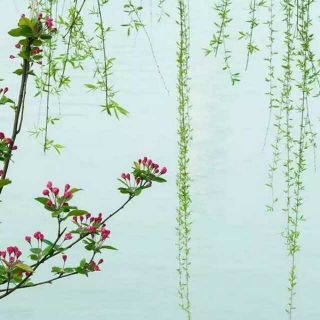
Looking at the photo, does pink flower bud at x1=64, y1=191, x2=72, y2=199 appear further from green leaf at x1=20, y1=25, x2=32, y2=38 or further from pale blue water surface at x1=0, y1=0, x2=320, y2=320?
pale blue water surface at x1=0, y1=0, x2=320, y2=320

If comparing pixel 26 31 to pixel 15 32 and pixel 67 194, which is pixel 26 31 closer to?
pixel 15 32

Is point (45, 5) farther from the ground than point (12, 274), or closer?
farther from the ground

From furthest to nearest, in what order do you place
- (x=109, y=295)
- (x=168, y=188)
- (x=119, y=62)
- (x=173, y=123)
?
(x=119, y=62), (x=173, y=123), (x=168, y=188), (x=109, y=295)

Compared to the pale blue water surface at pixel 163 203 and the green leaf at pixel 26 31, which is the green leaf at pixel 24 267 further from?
the pale blue water surface at pixel 163 203

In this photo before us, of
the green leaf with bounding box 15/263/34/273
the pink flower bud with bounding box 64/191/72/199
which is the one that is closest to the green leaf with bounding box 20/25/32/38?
the pink flower bud with bounding box 64/191/72/199

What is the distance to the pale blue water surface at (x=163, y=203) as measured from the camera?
13.2ft

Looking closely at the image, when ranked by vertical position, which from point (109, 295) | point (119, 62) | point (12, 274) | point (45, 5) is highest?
point (119, 62)

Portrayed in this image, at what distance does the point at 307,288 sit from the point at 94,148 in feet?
7.23

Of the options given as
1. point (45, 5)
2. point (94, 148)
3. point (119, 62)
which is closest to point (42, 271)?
point (94, 148)

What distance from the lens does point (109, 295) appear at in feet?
13.2

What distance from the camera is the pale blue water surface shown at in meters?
4.03

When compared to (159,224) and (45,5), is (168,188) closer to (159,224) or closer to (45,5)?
(159,224)

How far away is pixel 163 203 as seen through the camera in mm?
5027

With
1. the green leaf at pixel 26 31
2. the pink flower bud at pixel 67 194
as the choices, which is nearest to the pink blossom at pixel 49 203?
the pink flower bud at pixel 67 194
